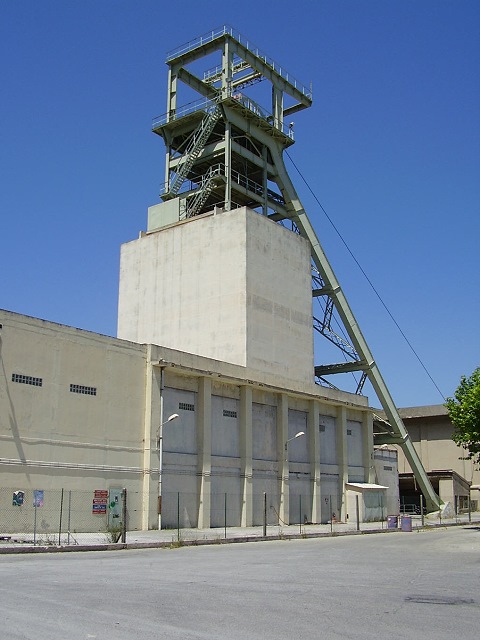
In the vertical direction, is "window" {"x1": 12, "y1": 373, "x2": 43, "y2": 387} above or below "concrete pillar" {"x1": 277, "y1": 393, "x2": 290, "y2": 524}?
above

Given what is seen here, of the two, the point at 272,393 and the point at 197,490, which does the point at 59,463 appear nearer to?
the point at 197,490

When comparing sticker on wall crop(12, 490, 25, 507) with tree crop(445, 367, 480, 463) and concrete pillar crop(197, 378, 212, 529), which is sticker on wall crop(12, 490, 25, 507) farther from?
tree crop(445, 367, 480, 463)

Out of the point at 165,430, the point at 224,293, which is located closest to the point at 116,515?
the point at 165,430

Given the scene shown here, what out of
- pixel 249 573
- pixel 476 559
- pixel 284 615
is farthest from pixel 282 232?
pixel 284 615

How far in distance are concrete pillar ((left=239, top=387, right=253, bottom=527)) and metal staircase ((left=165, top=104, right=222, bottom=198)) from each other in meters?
18.8

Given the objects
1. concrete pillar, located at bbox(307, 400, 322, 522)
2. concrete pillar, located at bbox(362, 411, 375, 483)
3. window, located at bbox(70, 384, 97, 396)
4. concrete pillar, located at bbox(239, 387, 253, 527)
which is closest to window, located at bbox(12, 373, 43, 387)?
window, located at bbox(70, 384, 97, 396)

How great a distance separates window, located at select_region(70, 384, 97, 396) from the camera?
36047 millimetres

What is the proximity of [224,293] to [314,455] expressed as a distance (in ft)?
45.4

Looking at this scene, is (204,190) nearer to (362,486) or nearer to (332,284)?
(332,284)

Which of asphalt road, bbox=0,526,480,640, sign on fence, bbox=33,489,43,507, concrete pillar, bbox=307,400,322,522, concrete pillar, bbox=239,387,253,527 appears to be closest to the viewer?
asphalt road, bbox=0,526,480,640

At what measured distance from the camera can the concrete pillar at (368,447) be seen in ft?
194

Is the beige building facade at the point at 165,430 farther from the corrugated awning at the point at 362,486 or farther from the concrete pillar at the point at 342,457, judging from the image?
the corrugated awning at the point at 362,486

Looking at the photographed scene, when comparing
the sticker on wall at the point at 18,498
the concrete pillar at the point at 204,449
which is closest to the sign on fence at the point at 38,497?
the sticker on wall at the point at 18,498

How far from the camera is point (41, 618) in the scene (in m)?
9.95
